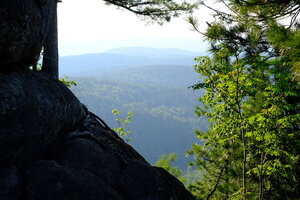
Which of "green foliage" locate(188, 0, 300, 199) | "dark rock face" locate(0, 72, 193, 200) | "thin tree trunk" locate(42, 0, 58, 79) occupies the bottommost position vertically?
"dark rock face" locate(0, 72, 193, 200)

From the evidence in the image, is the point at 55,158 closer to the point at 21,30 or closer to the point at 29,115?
the point at 29,115

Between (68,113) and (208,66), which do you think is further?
(208,66)

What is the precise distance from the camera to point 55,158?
19.7 feet

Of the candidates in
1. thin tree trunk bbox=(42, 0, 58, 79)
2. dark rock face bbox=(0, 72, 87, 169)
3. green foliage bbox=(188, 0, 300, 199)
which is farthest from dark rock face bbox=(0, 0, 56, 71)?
green foliage bbox=(188, 0, 300, 199)

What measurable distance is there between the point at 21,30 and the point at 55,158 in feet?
8.54

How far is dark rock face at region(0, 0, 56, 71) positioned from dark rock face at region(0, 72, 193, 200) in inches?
14.2

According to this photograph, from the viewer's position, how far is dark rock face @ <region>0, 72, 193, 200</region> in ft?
15.8

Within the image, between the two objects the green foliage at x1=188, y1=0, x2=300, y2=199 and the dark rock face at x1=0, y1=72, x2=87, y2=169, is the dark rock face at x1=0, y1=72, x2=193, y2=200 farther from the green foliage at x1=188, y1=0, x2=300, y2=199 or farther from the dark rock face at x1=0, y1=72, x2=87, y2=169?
the green foliage at x1=188, y1=0, x2=300, y2=199

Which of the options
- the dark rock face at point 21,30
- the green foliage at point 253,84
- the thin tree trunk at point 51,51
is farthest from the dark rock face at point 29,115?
the green foliage at point 253,84

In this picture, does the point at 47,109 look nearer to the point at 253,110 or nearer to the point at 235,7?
the point at 235,7

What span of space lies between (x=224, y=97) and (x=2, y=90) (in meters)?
7.36

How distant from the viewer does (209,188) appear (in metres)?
21.5

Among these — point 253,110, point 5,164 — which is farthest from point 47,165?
point 253,110

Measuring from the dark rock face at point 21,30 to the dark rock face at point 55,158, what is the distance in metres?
0.36
